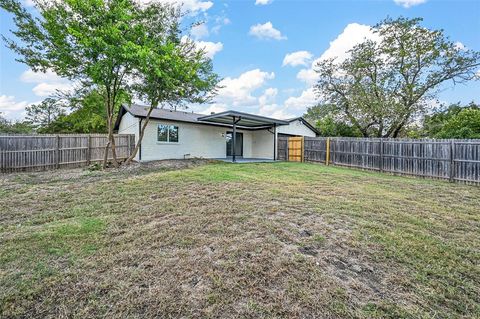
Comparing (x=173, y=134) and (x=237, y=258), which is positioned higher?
(x=173, y=134)

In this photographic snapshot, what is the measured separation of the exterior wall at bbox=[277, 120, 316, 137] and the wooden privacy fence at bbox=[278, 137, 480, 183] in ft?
9.29

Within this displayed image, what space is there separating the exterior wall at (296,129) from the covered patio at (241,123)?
3.64ft

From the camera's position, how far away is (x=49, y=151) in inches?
402

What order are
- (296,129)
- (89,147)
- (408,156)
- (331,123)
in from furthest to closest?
(331,123), (296,129), (89,147), (408,156)

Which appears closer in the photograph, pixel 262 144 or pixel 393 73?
pixel 393 73

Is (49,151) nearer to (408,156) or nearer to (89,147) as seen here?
(89,147)

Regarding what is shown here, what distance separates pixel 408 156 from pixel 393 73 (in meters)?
9.58

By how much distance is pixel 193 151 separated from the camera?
48.9 ft

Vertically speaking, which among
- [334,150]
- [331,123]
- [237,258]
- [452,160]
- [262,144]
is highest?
[331,123]

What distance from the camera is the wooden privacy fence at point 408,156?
8188 millimetres

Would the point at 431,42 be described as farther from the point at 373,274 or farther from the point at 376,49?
the point at 373,274

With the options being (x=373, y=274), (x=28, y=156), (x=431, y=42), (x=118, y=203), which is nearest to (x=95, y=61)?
(x=28, y=156)

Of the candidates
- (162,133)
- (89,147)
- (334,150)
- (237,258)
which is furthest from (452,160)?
(89,147)

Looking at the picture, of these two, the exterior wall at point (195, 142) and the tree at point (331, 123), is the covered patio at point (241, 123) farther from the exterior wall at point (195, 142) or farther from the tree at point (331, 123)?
the tree at point (331, 123)
